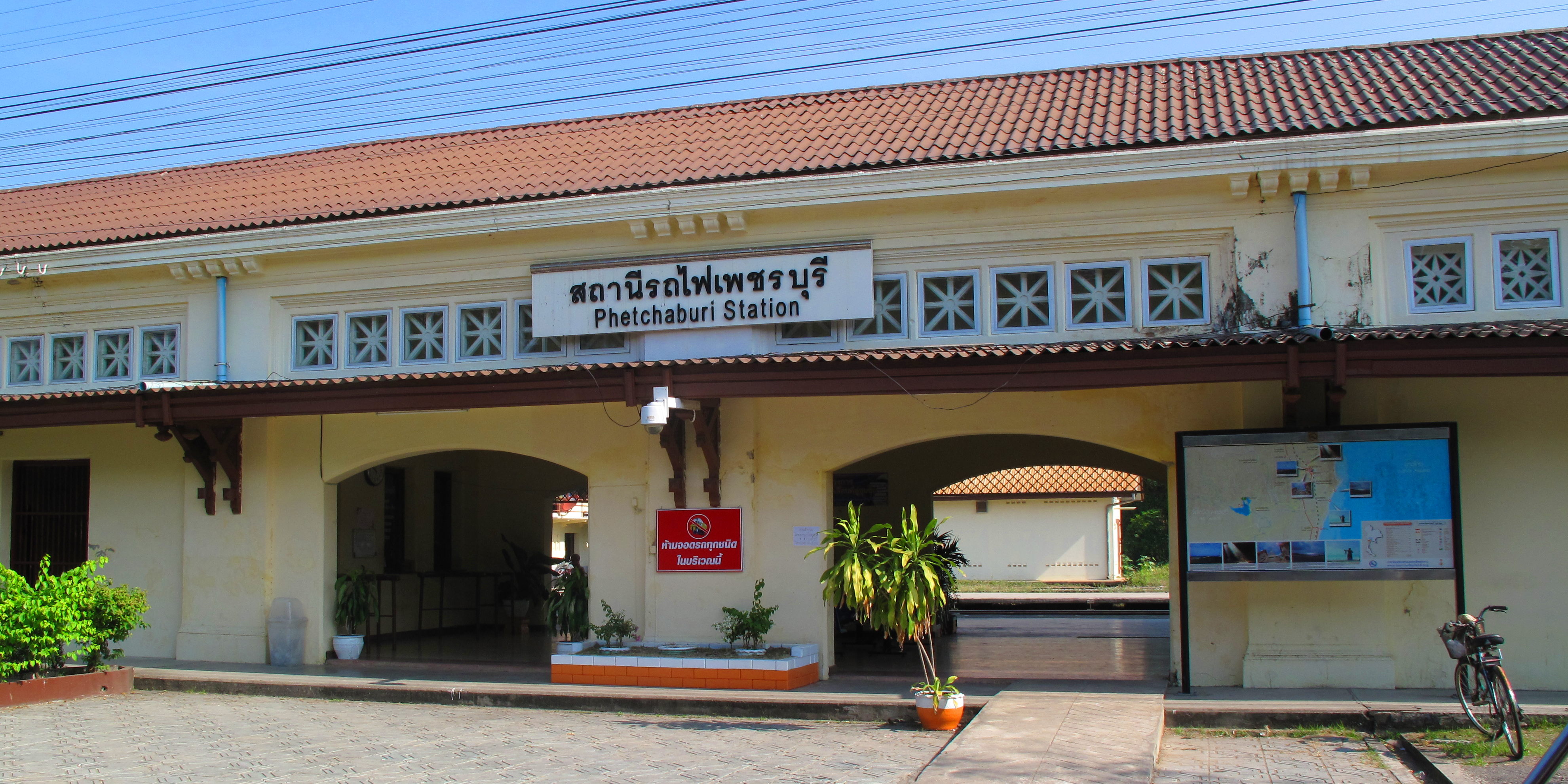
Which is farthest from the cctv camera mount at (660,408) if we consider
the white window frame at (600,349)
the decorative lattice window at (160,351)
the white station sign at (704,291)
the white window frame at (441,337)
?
the decorative lattice window at (160,351)

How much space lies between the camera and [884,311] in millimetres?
11977

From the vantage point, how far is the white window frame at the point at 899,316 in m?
11.9

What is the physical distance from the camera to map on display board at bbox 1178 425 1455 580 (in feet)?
33.0

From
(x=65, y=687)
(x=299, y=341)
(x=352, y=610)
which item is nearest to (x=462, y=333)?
(x=299, y=341)

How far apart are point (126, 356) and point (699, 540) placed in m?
7.38

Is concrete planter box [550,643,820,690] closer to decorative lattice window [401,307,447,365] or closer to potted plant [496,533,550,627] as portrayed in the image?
decorative lattice window [401,307,447,365]

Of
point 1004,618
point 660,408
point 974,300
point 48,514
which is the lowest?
point 1004,618

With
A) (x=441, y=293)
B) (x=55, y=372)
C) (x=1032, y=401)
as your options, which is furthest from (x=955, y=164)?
(x=55, y=372)

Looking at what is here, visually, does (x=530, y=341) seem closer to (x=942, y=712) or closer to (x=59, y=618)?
(x=59, y=618)

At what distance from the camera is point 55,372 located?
14664 mm

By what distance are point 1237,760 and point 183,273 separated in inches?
463

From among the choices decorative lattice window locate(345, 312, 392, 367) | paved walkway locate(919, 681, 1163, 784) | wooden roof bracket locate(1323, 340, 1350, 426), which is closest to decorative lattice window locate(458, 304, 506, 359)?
decorative lattice window locate(345, 312, 392, 367)

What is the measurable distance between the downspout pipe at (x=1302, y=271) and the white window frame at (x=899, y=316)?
3.44m

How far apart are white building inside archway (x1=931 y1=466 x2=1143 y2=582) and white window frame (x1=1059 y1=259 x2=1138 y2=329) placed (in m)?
20.8
